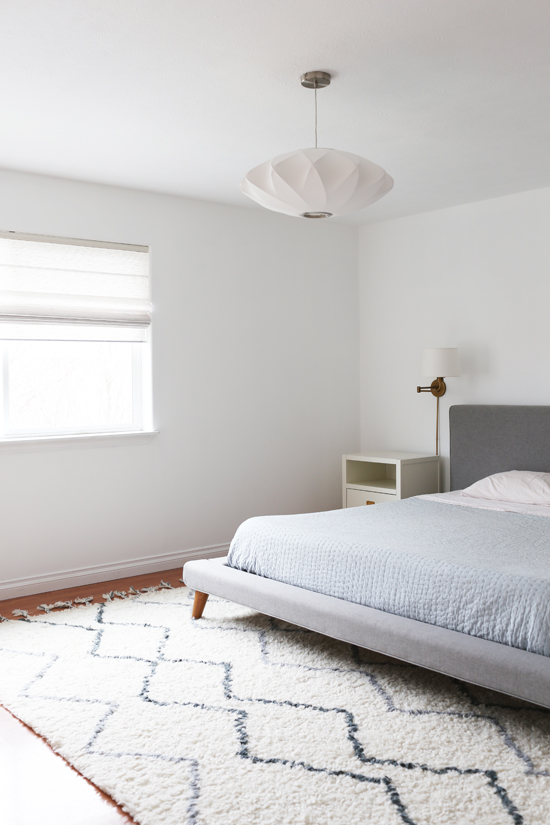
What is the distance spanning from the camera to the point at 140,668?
2.91 metres

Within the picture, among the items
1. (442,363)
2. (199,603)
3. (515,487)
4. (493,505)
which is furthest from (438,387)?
(199,603)

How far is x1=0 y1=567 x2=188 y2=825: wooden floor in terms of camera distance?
6.24ft

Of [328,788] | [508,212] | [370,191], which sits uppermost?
[508,212]

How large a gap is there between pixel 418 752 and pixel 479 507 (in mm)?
1863

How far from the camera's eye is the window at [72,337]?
4.00m

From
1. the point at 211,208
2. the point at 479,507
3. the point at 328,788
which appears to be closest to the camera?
the point at 328,788

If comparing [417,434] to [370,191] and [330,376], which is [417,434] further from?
[370,191]

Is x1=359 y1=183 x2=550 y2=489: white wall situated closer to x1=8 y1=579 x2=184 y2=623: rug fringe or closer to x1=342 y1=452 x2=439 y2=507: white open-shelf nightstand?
x1=342 y1=452 x2=439 y2=507: white open-shelf nightstand

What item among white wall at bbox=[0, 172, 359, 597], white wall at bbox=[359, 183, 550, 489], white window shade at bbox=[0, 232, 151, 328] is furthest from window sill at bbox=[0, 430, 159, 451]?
white wall at bbox=[359, 183, 550, 489]

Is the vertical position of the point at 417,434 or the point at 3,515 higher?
the point at 417,434

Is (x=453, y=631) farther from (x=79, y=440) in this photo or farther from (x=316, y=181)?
(x=79, y=440)

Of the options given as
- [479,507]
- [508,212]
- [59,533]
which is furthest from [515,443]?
[59,533]

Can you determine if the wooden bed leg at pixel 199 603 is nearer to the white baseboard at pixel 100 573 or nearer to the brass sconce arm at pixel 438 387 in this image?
the white baseboard at pixel 100 573

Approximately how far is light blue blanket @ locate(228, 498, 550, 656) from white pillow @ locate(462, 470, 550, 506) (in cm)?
32
